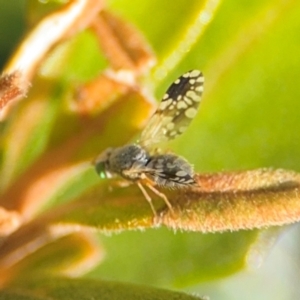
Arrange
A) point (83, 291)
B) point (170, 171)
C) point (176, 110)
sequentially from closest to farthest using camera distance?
point (83, 291)
point (170, 171)
point (176, 110)

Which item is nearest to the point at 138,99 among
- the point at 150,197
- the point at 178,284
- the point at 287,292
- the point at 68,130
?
the point at 68,130

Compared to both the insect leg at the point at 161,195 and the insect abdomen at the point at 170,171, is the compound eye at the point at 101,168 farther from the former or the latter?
the insect leg at the point at 161,195

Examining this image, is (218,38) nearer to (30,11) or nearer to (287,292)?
(30,11)

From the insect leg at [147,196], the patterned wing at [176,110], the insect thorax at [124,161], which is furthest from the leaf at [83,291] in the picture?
the patterned wing at [176,110]

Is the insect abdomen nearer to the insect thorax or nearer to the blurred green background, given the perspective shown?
the insect thorax

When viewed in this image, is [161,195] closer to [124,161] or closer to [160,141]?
[124,161]

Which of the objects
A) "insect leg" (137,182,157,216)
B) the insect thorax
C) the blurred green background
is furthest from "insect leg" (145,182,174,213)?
the blurred green background

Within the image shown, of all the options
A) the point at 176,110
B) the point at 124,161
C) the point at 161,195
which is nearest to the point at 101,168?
the point at 124,161
